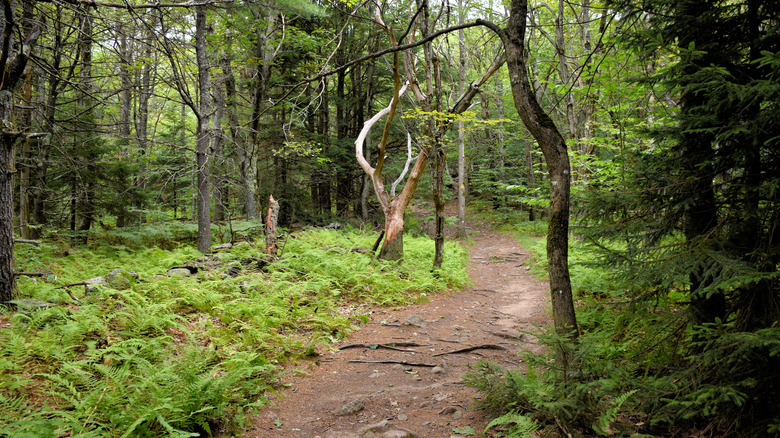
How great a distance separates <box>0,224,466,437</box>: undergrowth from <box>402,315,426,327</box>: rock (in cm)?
85

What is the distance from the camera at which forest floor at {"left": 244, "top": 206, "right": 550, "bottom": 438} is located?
371cm

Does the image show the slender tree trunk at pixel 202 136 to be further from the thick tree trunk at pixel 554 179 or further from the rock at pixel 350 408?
the thick tree trunk at pixel 554 179

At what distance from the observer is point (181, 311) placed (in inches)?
229

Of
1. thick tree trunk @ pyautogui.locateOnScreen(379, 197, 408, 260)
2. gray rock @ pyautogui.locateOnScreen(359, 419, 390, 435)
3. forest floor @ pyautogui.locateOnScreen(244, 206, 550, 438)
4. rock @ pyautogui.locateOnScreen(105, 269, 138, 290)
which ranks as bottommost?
forest floor @ pyautogui.locateOnScreen(244, 206, 550, 438)

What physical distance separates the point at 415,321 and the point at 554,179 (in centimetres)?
431

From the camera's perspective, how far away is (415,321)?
281 inches

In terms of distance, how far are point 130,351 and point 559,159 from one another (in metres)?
4.91

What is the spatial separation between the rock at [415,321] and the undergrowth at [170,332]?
854 mm

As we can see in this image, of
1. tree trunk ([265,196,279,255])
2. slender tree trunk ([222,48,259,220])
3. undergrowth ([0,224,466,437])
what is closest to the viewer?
undergrowth ([0,224,466,437])

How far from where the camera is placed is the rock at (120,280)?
6.22 metres

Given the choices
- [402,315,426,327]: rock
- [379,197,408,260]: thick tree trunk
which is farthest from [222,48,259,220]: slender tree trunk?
[402,315,426,327]: rock

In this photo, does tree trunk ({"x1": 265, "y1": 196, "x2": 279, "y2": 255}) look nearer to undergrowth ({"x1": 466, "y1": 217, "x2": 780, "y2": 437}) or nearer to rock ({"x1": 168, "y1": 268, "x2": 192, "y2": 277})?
rock ({"x1": 168, "y1": 268, "x2": 192, "y2": 277})

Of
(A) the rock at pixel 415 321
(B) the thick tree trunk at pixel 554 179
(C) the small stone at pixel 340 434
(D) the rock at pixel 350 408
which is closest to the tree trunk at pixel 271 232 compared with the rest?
(A) the rock at pixel 415 321

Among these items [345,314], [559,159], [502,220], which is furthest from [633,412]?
[502,220]
